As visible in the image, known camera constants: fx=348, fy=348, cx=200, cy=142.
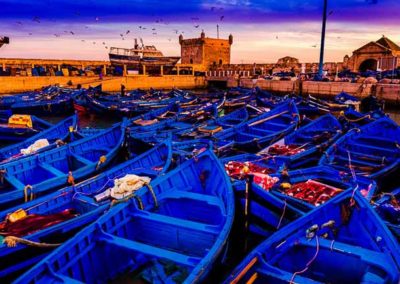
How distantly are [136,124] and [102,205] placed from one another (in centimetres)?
1161

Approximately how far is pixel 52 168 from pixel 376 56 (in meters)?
56.5

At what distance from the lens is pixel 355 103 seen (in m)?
26.1

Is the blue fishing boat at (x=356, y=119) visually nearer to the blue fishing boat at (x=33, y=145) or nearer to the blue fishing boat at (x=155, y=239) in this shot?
the blue fishing boat at (x=155, y=239)

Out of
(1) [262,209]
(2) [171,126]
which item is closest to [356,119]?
(2) [171,126]

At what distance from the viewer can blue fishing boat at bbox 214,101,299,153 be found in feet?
45.3

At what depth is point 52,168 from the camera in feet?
31.9

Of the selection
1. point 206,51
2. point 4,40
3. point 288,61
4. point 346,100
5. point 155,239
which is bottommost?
point 155,239

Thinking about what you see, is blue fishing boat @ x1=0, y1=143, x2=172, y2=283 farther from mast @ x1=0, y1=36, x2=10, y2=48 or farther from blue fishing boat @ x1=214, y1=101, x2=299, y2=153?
mast @ x1=0, y1=36, x2=10, y2=48

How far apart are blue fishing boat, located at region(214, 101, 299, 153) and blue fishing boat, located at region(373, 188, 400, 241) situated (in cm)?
592

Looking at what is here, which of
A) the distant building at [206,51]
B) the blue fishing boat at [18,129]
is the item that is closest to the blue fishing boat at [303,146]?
the blue fishing boat at [18,129]

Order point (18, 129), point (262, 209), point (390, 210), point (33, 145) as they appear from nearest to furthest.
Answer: point (262, 209) → point (390, 210) → point (33, 145) → point (18, 129)

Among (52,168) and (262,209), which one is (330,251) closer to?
(262,209)

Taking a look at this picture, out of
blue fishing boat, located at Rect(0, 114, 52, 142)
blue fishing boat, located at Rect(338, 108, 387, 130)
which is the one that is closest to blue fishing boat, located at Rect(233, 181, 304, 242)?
blue fishing boat, located at Rect(338, 108, 387, 130)

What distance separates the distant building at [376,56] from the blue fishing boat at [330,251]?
49.8 m
